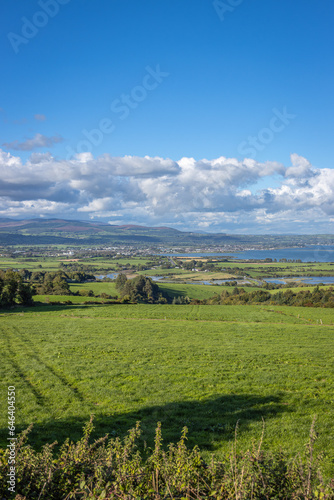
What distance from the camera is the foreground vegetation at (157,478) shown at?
4534 millimetres

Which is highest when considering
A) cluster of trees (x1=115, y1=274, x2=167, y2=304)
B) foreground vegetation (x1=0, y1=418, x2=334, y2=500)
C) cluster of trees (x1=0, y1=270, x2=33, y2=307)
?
foreground vegetation (x1=0, y1=418, x2=334, y2=500)

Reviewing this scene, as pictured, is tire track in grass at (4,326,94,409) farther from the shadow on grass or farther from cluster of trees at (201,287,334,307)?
cluster of trees at (201,287,334,307)

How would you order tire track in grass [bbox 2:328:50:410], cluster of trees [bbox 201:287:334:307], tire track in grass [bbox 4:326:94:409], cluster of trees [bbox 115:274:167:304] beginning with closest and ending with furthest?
tire track in grass [bbox 2:328:50:410], tire track in grass [bbox 4:326:94:409], cluster of trees [bbox 201:287:334:307], cluster of trees [bbox 115:274:167:304]

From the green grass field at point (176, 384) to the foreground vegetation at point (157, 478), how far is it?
75 centimetres

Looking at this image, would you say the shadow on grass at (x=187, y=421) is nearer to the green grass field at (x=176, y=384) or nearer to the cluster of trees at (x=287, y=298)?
the green grass field at (x=176, y=384)

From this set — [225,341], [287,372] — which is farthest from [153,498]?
[225,341]

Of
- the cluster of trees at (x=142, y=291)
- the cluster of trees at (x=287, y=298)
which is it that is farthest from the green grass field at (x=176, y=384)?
the cluster of trees at (x=142, y=291)

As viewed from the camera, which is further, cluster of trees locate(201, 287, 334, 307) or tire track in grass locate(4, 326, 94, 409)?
cluster of trees locate(201, 287, 334, 307)

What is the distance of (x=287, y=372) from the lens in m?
15.6

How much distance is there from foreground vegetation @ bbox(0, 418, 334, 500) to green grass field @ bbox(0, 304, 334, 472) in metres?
0.75

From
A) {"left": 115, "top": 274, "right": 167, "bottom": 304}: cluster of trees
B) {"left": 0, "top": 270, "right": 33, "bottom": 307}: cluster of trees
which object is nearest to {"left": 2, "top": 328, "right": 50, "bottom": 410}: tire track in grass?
{"left": 0, "top": 270, "right": 33, "bottom": 307}: cluster of trees

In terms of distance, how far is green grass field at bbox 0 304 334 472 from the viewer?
9453 millimetres

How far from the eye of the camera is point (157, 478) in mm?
4867

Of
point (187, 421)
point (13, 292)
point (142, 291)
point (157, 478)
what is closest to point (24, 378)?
point (187, 421)
